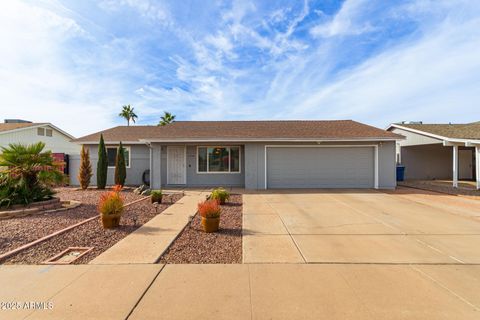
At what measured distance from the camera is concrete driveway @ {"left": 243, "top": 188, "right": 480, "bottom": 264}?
12.8 feet

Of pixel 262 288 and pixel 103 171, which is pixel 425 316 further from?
pixel 103 171

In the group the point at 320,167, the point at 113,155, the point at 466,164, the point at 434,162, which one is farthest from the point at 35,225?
the point at 466,164

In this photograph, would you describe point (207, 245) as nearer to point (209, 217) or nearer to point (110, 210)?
point (209, 217)

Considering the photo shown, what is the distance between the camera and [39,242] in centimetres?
447

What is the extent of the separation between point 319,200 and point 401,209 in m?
2.60

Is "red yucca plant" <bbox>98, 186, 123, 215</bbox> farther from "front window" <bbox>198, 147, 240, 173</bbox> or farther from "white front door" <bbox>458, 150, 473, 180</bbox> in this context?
"white front door" <bbox>458, 150, 473, 180</bbox>

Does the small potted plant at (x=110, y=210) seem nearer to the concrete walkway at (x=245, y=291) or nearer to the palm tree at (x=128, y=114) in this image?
the concrete walkway at (x=245, y=291)

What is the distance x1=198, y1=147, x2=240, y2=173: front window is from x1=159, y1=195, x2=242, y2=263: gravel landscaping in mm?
6685

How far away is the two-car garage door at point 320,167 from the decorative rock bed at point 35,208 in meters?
8.61

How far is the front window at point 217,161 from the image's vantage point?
41.7 feet

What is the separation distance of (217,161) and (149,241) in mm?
8324

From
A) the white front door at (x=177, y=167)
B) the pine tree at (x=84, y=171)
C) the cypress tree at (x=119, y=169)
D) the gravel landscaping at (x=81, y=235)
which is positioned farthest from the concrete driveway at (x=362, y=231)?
the pine tree at (x=84, y=171)

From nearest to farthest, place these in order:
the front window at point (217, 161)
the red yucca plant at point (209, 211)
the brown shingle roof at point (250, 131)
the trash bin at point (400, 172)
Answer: the red yucca plant at point (209, 211), the brown shingle roof at point (250, 131), the front window at point (217, 161), the trash bin at point (400, 172)

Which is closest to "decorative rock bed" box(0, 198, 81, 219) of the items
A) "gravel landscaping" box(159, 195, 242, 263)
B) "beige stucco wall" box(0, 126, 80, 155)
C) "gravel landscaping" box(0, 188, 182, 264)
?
"gravel landscaping" box(0, 188, 182, 264)
